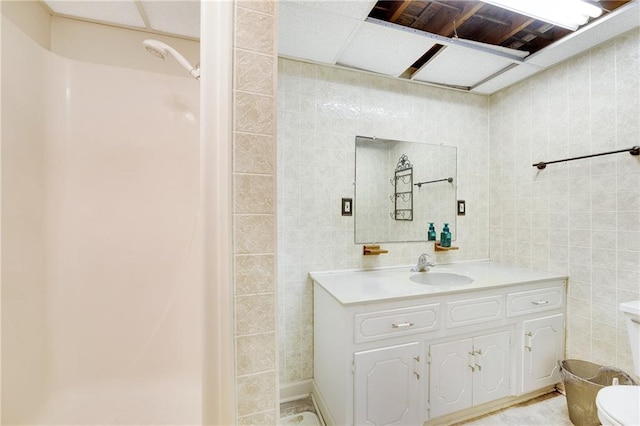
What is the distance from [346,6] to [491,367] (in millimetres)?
2126

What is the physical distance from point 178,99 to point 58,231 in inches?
37.1

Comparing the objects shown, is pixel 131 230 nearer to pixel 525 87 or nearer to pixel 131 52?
pixel 131 52

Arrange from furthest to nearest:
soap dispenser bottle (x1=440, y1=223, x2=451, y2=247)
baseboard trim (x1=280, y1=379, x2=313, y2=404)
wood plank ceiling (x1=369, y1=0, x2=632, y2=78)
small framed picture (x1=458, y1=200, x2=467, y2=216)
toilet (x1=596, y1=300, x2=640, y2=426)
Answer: small framed picture (x1=458, y1=200, x2=467, y2=216)
soap dispenser bottle (x1=440, y1=223, x2=451, y2=247)
baseboard trim (x1=280, y1=379, x2=313, y2=404)
wood plank ceiling (x1=369, y1=0, x2=632, y2=78)
toilet (x1=596, y1=300, x2=640, y2=426)

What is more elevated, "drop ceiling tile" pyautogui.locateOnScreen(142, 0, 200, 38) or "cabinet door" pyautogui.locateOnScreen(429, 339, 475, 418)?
"drop ceiling tile" pyautogui.locateOnScreen(142, 0, 200, 38)

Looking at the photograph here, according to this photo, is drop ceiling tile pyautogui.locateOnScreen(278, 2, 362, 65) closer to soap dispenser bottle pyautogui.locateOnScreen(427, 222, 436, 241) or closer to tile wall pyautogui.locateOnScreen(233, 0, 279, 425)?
tile wall pyautogui.locateOnScreen(233, 0, 279, 425)

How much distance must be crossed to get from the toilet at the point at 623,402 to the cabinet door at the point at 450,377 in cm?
50

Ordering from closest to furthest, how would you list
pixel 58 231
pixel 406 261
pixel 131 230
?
pixel 58 231 < pixel 131 230 < pixel 406 261

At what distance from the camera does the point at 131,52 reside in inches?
55.1

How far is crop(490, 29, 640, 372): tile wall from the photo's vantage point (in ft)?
4.69

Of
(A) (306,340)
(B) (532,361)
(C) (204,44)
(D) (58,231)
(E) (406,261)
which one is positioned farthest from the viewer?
(E) (406,261)

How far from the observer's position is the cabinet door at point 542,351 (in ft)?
5.13

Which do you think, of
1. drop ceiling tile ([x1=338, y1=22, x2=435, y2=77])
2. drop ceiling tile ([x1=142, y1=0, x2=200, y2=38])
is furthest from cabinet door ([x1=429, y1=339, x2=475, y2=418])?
drop ceiling tile ([x1=142, y1=0, x2=200, y2=38])

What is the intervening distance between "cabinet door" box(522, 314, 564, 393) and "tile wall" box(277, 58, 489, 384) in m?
0.78

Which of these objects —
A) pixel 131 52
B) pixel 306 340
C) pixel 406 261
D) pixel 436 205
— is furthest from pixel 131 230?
pixel 436 205
